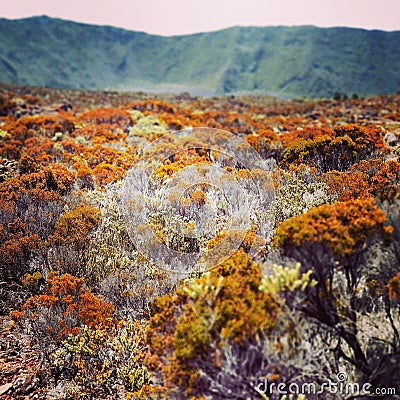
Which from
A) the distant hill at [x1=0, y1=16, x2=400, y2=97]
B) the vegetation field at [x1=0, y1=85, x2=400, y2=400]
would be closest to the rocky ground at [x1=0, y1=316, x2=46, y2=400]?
the vegetation field at [x1=0, y1=85, x2=400, y2=400]

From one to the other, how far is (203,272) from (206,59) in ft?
589

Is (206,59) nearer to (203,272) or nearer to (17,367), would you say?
(203,272)

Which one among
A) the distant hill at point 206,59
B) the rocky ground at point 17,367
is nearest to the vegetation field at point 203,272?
the rocky ground at point 17,367

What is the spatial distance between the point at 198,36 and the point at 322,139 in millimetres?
203413

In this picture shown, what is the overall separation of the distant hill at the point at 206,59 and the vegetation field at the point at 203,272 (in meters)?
112

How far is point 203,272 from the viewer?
234 inches

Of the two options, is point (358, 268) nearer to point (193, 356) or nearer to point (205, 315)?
point (205, 315)

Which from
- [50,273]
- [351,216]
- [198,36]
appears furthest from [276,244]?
[198,36]

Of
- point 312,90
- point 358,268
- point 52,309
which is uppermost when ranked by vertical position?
point 312,90

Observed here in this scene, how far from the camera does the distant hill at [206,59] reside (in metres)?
128

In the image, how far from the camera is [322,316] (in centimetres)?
399

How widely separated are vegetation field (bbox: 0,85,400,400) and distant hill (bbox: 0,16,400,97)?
4398 inches

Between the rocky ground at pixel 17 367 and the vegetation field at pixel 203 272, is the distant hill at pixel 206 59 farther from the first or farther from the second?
the rocky ground at pixel 17 367

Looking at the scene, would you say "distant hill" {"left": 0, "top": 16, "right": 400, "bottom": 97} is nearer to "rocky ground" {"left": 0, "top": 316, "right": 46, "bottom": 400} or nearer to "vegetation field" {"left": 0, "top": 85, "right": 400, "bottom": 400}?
"vegetation field" {"left": 0, "top": 85, "right": 400, "bottom": 400}
